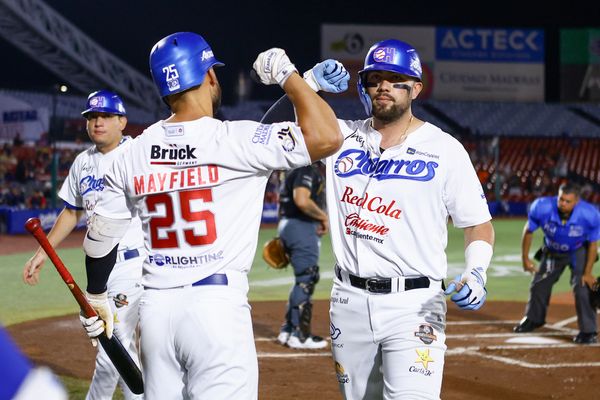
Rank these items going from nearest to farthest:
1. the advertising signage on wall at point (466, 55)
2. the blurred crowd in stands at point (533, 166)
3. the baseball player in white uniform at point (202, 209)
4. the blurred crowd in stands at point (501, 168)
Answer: the baseball player in white uniform at point (202, 209), the blurred crowd in stands at point (501, 168), the blurred crowd in stands at point (533, 166), the advertising signage on wall at point (466, 55)

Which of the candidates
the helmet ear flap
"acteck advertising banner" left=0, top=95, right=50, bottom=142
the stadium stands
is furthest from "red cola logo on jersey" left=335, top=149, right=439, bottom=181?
"acteck advertising banner" left=0, top=95, right=50, bottom=142

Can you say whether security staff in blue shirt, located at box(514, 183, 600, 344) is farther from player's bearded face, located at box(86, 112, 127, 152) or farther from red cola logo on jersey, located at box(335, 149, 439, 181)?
red cola logo on jersey, located at box(335, 149, 439, 181)

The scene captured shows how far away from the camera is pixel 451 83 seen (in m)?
42.3

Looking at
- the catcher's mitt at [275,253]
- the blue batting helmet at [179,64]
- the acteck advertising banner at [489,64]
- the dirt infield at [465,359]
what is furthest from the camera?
the acteck advertising banner at [489,64]

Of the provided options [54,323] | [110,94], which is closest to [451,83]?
[54,323]

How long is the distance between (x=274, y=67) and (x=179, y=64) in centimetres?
41

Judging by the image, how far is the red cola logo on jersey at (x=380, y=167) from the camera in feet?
14.4

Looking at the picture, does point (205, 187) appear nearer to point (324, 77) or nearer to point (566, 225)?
point (324, 77)

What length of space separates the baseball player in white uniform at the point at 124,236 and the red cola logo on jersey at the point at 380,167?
6.19 feet

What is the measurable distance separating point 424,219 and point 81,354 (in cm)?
544

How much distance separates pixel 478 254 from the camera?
14.4 ft

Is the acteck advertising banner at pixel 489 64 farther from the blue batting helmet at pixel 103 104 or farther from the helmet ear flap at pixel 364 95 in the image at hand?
the helmet ear flap at pixel 364 95

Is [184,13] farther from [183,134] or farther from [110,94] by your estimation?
[183,134]

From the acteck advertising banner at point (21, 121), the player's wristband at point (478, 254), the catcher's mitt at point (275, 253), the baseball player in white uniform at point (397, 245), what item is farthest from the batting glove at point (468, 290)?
the acteck advertising banner at point (21, 121)
